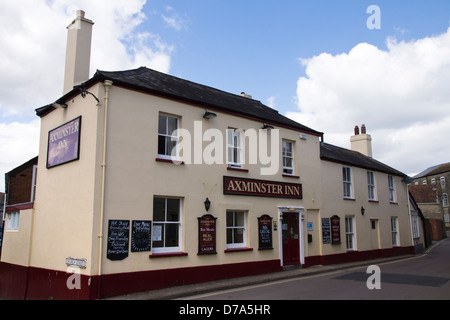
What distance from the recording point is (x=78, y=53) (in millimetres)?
12391

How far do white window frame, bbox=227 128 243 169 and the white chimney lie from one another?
213 inches

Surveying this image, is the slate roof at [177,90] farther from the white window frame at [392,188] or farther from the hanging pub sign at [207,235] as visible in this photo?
the white window frame at [392,188]

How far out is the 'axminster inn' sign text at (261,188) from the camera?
43.5 ft

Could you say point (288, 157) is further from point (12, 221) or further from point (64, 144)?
point (12, 221)

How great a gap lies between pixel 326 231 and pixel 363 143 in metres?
11.8

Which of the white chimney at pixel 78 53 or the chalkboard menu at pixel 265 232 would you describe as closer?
the white chimney at pixel 78 53

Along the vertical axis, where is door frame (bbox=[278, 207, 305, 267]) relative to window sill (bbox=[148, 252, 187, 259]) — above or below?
above

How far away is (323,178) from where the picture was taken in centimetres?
1770

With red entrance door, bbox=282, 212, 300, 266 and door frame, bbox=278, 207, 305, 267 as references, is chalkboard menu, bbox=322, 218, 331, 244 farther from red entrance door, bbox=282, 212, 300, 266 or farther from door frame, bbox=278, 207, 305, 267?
red entrance door, bbox=282, 212, 300, 266

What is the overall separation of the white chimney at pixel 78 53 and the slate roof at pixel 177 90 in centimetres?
79

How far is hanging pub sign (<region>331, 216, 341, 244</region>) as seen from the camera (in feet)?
57.4

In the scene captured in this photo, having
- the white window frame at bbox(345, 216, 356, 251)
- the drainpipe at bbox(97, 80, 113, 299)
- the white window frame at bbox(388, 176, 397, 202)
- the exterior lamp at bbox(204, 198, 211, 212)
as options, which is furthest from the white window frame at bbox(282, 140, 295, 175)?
the white window frame at bbox(388, 176, 397, 202)

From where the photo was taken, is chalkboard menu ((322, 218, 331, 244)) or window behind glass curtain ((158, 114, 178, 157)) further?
chalkboard menu ((322, 218, 331, 244))

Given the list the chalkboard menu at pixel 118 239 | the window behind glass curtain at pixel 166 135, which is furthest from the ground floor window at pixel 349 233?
the chalkboard menu at pixel 118 239
